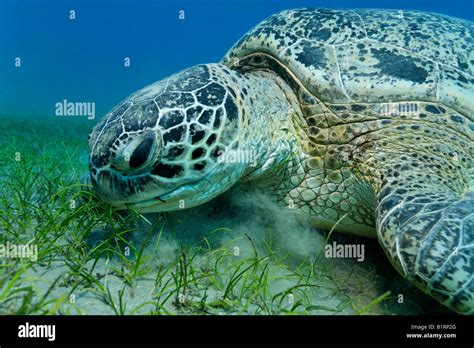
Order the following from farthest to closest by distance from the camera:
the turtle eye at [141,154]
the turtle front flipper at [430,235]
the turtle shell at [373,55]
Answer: the turtle shell at [373,55] < the turtle eye at [141,154] < the turtle front flipper at [430,235]

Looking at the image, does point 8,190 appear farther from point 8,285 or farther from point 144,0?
point 144,0

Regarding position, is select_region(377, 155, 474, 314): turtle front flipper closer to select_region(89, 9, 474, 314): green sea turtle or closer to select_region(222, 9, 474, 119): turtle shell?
select_region(89, 9, 474, 314): green sea turtle

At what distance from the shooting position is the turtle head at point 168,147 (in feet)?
5.82

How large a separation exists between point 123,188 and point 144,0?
51.3m

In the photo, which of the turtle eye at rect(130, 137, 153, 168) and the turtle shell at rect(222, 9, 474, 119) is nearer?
the turtle eye at rect(130, 137, 153, 168)

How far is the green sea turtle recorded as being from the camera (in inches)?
68.1

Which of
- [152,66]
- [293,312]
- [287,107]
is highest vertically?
[152,66]

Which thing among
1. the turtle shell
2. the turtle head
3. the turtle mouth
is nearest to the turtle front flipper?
the turtle shell

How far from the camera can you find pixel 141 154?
1.73 m

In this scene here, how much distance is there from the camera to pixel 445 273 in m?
1.41

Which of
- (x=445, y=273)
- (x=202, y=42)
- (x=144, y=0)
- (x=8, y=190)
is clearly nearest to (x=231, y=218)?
(x=445, y=273)

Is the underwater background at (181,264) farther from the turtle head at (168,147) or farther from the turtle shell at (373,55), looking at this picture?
the turtle shell at (373,55)

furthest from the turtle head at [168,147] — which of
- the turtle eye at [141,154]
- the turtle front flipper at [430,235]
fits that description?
the turtle front flipper at [430,235]

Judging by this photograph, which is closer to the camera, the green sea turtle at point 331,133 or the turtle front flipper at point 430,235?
the turtle front flipper at point 430,235
